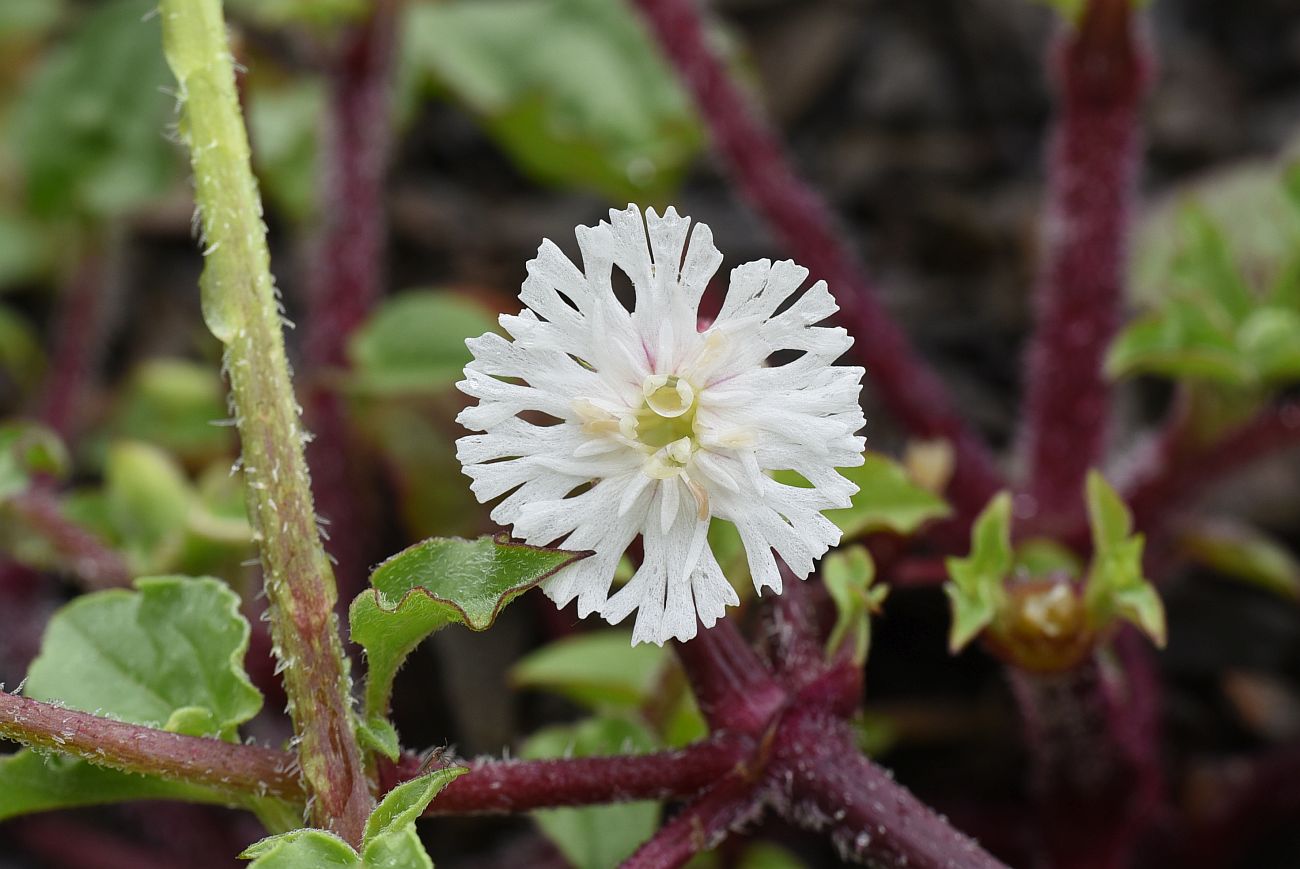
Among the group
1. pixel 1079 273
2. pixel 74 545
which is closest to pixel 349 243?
pixel 74 545

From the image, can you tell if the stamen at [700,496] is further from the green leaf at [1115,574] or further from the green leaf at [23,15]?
the green leaf at [23,15]

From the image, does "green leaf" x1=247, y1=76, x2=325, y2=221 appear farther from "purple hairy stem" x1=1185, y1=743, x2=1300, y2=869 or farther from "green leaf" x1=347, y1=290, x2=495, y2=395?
"purple hairy stem" x1=1185, y1=743, x2=1300, y2=869

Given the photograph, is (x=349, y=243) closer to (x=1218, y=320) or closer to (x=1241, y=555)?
(x=1218, y=320)

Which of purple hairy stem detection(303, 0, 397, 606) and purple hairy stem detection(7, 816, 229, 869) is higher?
purple hairy stem detection(303, 0, 397, 606)

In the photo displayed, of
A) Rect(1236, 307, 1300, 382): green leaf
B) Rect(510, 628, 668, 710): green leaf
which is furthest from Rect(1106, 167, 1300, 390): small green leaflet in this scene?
Rect(510, 628, 668, 710): green leaf

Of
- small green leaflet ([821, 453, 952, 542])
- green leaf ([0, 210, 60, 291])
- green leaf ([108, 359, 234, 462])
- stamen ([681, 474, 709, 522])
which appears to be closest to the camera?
stamen ([681, 474, 709, 522])

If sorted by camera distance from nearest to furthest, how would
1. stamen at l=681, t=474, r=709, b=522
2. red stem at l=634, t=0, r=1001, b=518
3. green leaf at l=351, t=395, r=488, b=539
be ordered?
stamen at l=681, t=474, r=709, b=522
red stem at l=634, t=0, r=1001, b=518
green leaf at l=351, t=395, r=488, b=539
